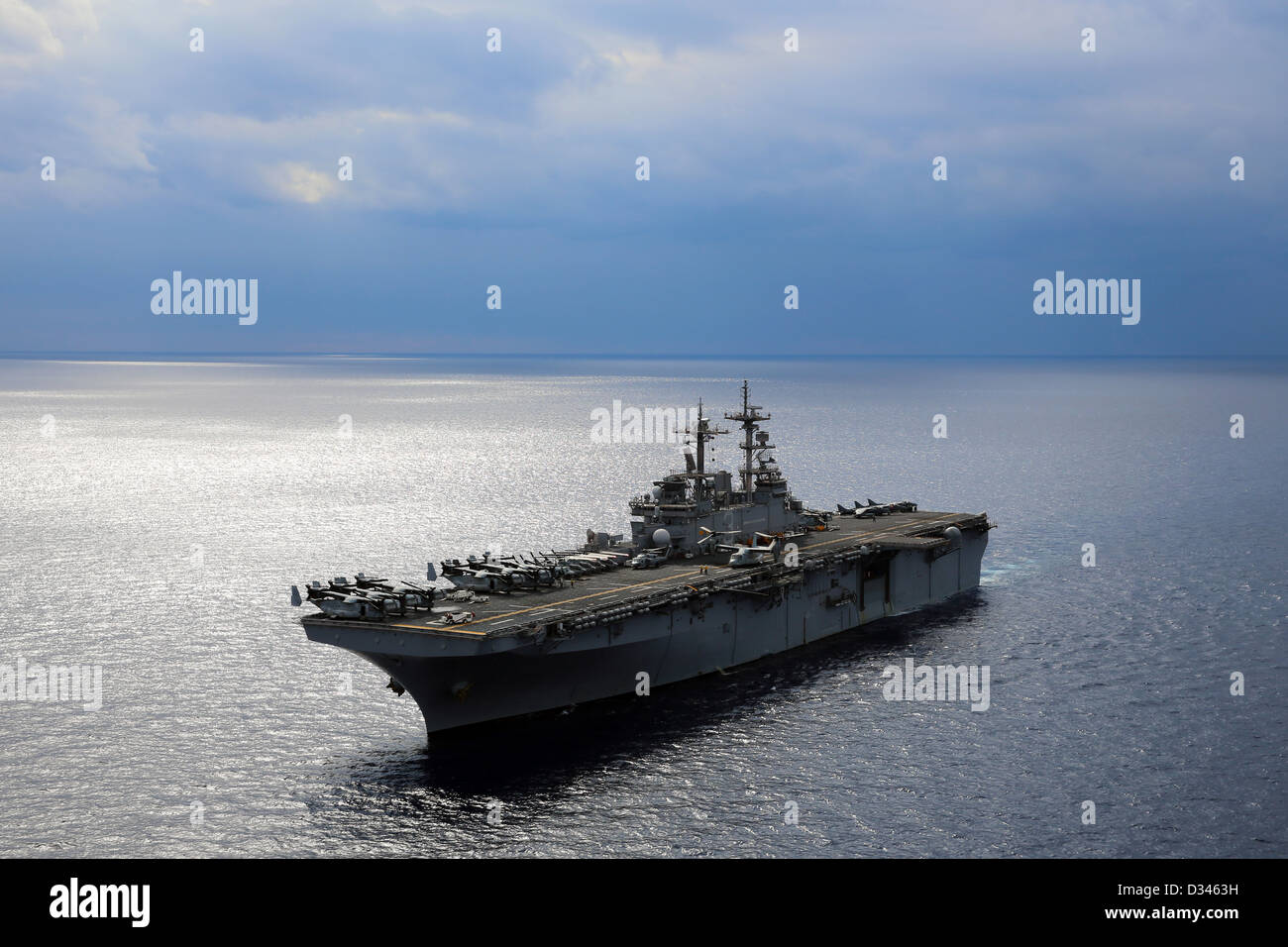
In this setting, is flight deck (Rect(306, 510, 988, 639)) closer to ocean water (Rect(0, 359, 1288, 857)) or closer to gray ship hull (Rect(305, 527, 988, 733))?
gray ship hull (Rect(305, 527, 988, 733))

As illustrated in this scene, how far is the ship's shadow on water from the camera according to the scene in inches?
1171

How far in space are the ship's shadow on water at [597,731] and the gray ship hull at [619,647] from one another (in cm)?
51

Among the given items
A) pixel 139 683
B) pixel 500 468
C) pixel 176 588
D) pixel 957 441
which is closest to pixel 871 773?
pixel 139 683

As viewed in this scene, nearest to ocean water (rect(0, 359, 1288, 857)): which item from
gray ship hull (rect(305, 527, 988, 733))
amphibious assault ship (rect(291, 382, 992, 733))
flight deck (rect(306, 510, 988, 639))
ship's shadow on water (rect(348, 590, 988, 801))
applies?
ship's shadow on water (rect(348, 590, 988, 801))

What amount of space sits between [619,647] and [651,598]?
1993 millimetres

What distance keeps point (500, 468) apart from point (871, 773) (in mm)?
77195

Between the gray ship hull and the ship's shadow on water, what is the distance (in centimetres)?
51

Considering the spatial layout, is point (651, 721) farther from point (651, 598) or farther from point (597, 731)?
point (651, 598)

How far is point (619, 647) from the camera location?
35844 mm

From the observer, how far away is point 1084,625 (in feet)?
150

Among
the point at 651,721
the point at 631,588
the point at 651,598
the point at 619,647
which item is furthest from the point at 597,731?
the point at 631,588

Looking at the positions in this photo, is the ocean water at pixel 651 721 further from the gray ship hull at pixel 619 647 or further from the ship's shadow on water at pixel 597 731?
the gray ship hull at pixel 619 647

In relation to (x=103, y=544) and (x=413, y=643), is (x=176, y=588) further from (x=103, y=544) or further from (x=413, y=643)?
(x=413, y=643)

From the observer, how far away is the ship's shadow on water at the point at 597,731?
2975cm
